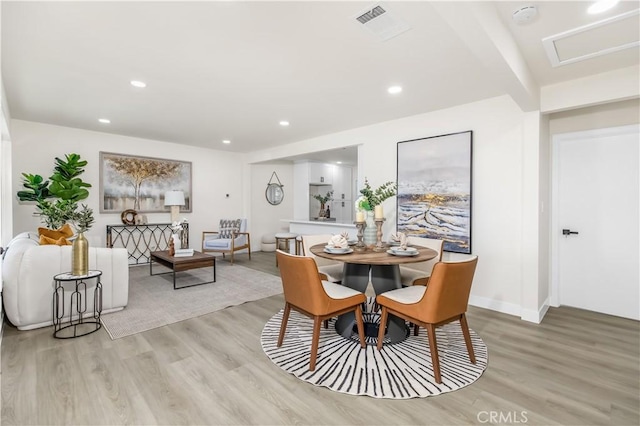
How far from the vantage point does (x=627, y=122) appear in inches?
123

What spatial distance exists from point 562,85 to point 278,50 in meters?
2.73

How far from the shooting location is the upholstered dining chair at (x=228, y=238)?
5871 mm

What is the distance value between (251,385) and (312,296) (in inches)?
27.2

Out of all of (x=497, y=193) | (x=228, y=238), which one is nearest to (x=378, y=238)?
(x=497, y=193)

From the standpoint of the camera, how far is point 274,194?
7.99 m

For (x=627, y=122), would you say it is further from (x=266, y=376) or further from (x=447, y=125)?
(x=266, y=376)

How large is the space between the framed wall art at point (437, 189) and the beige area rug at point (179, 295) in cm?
211

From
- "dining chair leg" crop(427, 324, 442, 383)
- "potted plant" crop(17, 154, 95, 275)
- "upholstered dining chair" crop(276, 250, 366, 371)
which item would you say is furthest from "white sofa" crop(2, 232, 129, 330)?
"dining chair leg" crop(427, 324, 442, 383)

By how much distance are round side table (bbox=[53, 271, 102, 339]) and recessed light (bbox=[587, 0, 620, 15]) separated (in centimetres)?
429

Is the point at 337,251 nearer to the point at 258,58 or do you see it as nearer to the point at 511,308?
the point at 258,58

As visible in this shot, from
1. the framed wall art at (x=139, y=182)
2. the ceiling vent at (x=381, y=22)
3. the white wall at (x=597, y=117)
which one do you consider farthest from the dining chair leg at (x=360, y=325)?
the framed wall art at (x=139, y=182)

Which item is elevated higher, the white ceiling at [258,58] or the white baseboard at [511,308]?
the white ceiling at [258,58]

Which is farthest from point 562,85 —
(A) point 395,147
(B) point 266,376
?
(B) point 266,376

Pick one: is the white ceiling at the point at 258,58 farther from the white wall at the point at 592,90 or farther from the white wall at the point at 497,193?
the white wall at the point at 497,193
